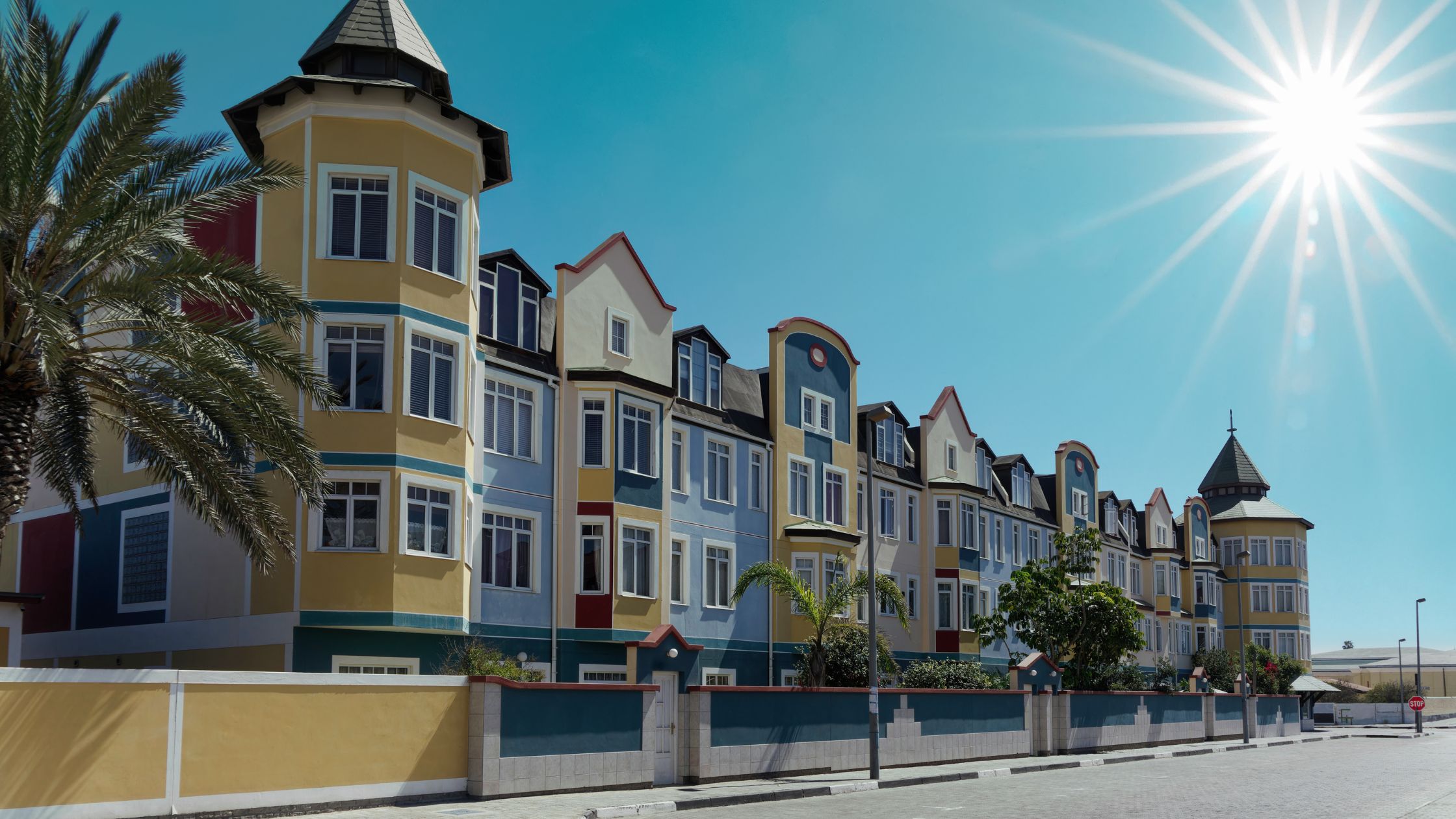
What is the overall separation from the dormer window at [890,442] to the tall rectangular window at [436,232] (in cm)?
2212

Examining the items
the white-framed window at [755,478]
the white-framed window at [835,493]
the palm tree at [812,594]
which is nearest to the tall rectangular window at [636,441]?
the palm tree at [812,594]

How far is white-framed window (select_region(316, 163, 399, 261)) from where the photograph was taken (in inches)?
1009

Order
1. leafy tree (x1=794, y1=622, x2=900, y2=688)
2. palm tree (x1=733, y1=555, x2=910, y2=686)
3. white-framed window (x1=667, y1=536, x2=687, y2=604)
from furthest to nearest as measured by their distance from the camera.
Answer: white-framed window (x1=667, y1=536, x2=687, y2=604) → leafy tree (x1=794, y1=622, x2=900, y2=688) → palm tree (x1=733, y1=555, x2=910, y2=686)

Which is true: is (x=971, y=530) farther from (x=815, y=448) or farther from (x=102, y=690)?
(x=102, y=690)

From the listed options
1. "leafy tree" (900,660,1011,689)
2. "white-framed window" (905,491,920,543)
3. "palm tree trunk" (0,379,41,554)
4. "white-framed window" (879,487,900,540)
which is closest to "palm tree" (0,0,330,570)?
"palm tree trunk" (0,379,41,554)

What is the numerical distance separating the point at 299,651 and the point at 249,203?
9.52m

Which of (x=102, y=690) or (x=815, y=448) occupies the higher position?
→ (x=815, y=448)

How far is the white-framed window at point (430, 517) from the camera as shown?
25250 mm

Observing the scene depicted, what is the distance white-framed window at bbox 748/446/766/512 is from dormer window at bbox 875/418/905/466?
7237 millimetres

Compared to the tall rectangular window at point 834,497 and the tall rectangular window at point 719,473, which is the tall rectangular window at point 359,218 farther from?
the tall rectangular window at point 834,497

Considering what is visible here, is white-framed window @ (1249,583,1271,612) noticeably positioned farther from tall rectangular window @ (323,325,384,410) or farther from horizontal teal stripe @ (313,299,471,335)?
tall rectangular window @ (323,325,384,410)

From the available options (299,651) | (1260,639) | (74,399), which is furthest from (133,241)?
(1260,639)

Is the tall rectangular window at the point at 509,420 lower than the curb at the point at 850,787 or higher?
higher

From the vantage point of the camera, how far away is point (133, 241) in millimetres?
17609
